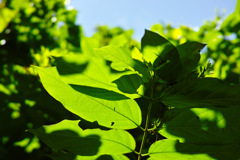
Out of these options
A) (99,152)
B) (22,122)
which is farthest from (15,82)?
(99,152)

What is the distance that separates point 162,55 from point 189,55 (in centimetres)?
10

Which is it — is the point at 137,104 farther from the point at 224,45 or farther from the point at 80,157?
the point at 224,45

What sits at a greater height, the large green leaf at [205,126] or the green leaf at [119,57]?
the green leaf at [119,57]

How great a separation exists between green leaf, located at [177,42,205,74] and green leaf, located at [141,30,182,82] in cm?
4

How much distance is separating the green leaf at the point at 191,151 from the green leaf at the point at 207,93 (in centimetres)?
15

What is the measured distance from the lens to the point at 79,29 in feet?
7.68

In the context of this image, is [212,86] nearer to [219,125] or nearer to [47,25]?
[219,125]

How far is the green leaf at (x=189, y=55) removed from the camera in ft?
2.83

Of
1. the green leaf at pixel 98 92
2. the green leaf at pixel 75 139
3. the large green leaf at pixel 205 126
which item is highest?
the green leaf at pixel 98 92

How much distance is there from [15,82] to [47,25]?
114 cm

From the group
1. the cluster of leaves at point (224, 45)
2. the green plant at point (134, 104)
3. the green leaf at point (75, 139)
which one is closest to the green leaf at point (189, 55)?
the green plant at point (134, 104)

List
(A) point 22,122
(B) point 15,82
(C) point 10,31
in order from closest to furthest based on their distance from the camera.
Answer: (A) point 22,122 → (B) point 15,82 → (C) point 10,31

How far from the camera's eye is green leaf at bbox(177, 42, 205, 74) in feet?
2.83

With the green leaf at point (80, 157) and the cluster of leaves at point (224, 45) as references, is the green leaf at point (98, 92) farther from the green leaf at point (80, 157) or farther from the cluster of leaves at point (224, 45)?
the cluster of leaves at point (224, 45)
